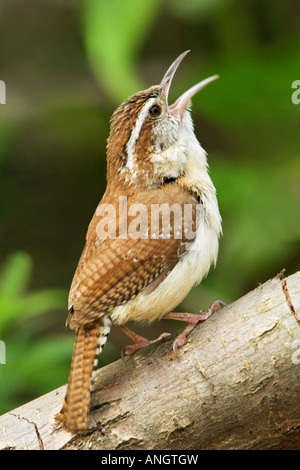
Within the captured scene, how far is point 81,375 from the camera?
96.8 inches

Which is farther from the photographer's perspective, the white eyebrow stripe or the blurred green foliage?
the blurred green foliage

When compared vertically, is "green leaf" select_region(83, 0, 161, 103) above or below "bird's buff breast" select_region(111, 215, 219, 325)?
above

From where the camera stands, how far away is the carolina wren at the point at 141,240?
2535 mm

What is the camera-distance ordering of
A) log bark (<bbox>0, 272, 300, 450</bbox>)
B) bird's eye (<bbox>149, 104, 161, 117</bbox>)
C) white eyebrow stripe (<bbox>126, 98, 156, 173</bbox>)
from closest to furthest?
1. log bark (<bbox>0, 272, 300, 450</bbox>)
2. white eyebrow stripe (<bbox>126, 98, 156, 173</bbox>)
3. bird's eye (<bbox>149, 104, 161, 117</bbox>)

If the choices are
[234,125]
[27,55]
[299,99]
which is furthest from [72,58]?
[299,99]

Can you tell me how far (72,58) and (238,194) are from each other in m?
2.38

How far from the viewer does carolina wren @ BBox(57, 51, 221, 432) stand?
99.8 inches

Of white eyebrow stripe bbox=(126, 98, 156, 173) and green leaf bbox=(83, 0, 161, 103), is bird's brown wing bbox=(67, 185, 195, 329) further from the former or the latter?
green leaf bbox=(83, 0, 161, 103)

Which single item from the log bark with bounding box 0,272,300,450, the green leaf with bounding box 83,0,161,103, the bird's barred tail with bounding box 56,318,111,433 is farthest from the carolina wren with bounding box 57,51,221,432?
the green leaf with bounding box 83,0,161,103

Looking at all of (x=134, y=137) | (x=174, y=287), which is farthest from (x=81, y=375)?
(x=134, y=137)

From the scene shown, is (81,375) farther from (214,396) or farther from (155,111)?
(155,111)

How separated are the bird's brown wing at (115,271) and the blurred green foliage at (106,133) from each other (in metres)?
0.64

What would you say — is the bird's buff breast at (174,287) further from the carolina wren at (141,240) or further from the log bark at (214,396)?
the log bark at (214,396)

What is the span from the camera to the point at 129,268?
103 inches
